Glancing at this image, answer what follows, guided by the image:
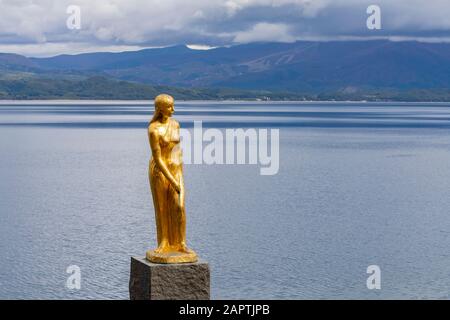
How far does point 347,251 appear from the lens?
5356 cm

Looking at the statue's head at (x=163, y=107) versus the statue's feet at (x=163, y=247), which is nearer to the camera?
the statue's feet at (x=163, y=247)

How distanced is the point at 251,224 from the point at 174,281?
4016 centimetres

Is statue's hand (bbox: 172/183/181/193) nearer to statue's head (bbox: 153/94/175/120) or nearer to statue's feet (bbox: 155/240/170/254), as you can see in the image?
statue's feet (bbox: 155/240/170/254)

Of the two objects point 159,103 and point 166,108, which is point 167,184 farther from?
point 159,103

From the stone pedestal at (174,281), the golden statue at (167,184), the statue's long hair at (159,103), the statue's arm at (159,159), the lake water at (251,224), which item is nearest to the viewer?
the stone pedestal at (174,281)

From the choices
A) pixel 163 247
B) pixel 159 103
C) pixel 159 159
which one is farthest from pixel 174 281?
pixel 159 103

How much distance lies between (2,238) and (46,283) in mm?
13535

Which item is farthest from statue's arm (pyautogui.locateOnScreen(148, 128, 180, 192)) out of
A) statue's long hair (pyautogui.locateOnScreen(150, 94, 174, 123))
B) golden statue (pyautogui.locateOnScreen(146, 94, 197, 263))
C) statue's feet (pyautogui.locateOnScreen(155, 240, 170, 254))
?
statue's feet (pyautogui.locateOnScreen(155, 240, 170, 254))

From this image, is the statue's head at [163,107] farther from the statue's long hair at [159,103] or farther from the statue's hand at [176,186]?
the statue's hand at [176,186]

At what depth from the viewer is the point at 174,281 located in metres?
22.7

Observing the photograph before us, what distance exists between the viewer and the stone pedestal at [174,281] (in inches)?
891

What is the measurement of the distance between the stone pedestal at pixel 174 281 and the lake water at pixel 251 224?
18951 mm

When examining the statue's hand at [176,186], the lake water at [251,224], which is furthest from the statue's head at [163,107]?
the lake water at [251,224]

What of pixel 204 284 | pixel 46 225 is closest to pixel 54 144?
pixel 46 225
